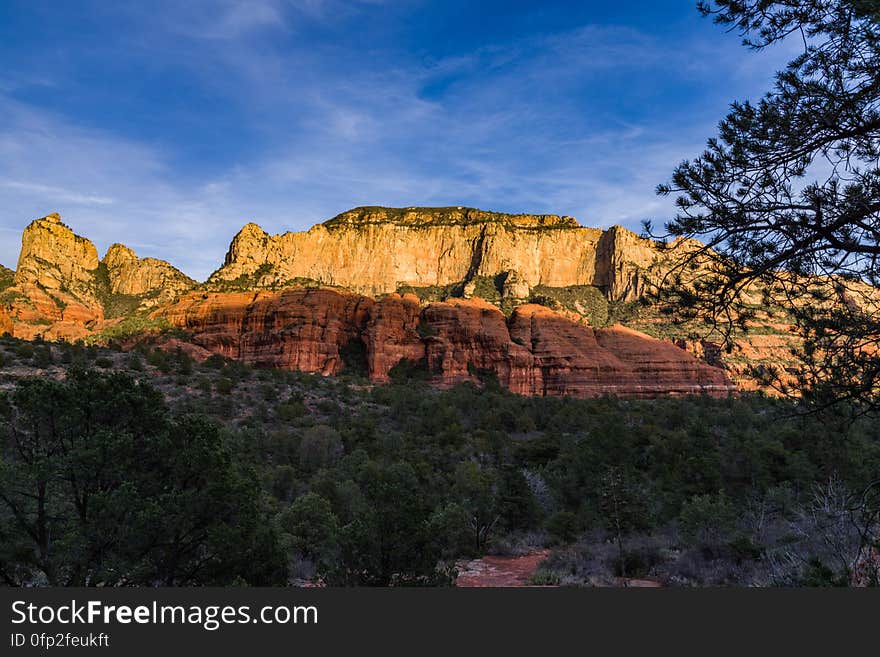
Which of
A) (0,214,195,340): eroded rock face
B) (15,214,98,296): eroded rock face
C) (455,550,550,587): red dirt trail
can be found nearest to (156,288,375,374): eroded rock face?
(0,214,195,340): eroded rock face

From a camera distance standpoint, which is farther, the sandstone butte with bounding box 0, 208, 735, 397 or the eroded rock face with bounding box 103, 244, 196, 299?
the eroded rock face with bounding box 103, 244, 196, 299

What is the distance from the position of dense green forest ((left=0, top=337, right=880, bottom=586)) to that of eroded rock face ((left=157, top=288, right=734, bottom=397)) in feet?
113

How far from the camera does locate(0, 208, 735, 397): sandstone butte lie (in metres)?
66.4

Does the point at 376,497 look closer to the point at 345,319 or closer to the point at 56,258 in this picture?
the point at 345,319

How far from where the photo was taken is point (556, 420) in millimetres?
38469

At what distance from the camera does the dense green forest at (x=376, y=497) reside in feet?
20.7

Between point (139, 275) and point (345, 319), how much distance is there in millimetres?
45185

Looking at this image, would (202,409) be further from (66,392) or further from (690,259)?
(690,259)

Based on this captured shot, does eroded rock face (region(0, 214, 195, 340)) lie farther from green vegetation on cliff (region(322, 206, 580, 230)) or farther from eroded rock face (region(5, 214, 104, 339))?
green vegetation on cliff (region(322, 206, 580, 230))

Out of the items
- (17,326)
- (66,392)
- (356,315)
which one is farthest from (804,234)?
(17,326)

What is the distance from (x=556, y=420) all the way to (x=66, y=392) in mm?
35091

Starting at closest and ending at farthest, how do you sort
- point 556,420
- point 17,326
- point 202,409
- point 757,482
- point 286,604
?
point 286,604, point 757,482, point 202,409, point 556,420, point 17,326

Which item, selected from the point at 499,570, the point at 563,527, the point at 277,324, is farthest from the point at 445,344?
the point at 499,570

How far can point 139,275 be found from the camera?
300ft
